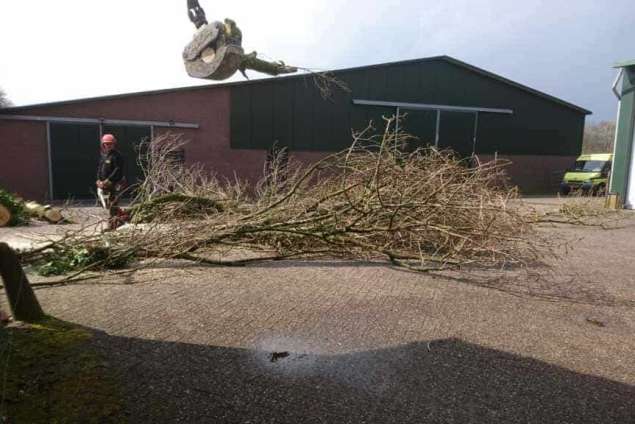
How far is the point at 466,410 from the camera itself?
241 centimetres

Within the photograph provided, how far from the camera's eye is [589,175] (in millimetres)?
19438

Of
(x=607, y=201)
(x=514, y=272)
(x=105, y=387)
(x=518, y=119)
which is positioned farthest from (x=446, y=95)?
(x=105, y=387)

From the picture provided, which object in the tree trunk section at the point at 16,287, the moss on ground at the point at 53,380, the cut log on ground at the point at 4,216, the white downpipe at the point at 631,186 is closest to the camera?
the moss on ground at the point at 53,380

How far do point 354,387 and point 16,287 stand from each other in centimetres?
213

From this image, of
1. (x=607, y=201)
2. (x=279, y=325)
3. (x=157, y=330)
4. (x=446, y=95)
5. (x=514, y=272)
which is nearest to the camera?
(x=157, y=330)

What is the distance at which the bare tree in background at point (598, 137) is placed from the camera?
38.5 m

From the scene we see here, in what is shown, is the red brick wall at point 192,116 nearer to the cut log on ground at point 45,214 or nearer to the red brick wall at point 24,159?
the red brick wall at point 24,159

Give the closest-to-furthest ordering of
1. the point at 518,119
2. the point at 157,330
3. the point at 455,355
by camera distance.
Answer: the point at 455,355 < the point at 157,330 < the point at 518,119

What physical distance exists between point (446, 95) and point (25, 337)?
20.3 meters

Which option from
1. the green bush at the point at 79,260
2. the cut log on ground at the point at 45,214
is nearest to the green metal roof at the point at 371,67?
the cut log on ground at the point at 45,214

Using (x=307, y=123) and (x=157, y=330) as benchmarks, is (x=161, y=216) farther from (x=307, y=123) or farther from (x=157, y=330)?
(x=307, y=123)

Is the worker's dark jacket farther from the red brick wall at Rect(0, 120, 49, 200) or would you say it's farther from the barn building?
the red brick wall at Rect(0, 120, 49, 200)

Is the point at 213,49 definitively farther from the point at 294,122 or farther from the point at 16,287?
the point at 294,122

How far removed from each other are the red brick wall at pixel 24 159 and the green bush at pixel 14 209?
5643 millimetres
